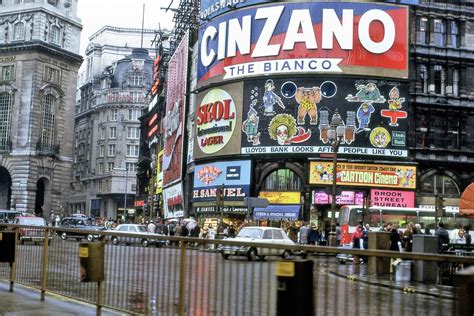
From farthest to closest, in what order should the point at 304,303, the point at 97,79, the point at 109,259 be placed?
the point at 97,79, the point at 109,259, the point at 304,303

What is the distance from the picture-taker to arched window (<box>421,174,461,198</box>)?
165 feet

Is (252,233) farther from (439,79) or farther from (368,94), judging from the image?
(439,79)

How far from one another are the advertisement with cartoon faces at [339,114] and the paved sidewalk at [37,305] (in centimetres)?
3994

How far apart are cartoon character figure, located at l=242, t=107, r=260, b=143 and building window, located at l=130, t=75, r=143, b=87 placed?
74.5 metres

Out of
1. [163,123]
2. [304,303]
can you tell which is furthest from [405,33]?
[304,303]

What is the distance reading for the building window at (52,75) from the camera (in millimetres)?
86625

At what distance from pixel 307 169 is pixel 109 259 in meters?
41.2

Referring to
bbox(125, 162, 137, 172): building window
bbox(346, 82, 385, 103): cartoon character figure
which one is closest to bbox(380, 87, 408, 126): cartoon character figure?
bbox(346, 82, 385, 103): cartoon character figure

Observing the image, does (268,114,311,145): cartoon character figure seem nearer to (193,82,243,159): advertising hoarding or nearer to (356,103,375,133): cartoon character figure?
(193,82,243,159): advertising hoarding

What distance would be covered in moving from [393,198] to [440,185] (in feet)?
14.0

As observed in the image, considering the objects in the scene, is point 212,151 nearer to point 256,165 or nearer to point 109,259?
point 256,165

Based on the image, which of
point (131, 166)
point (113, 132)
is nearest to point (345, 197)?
point (131, 166)

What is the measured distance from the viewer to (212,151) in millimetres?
55000

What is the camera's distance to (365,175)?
49.3 meters
